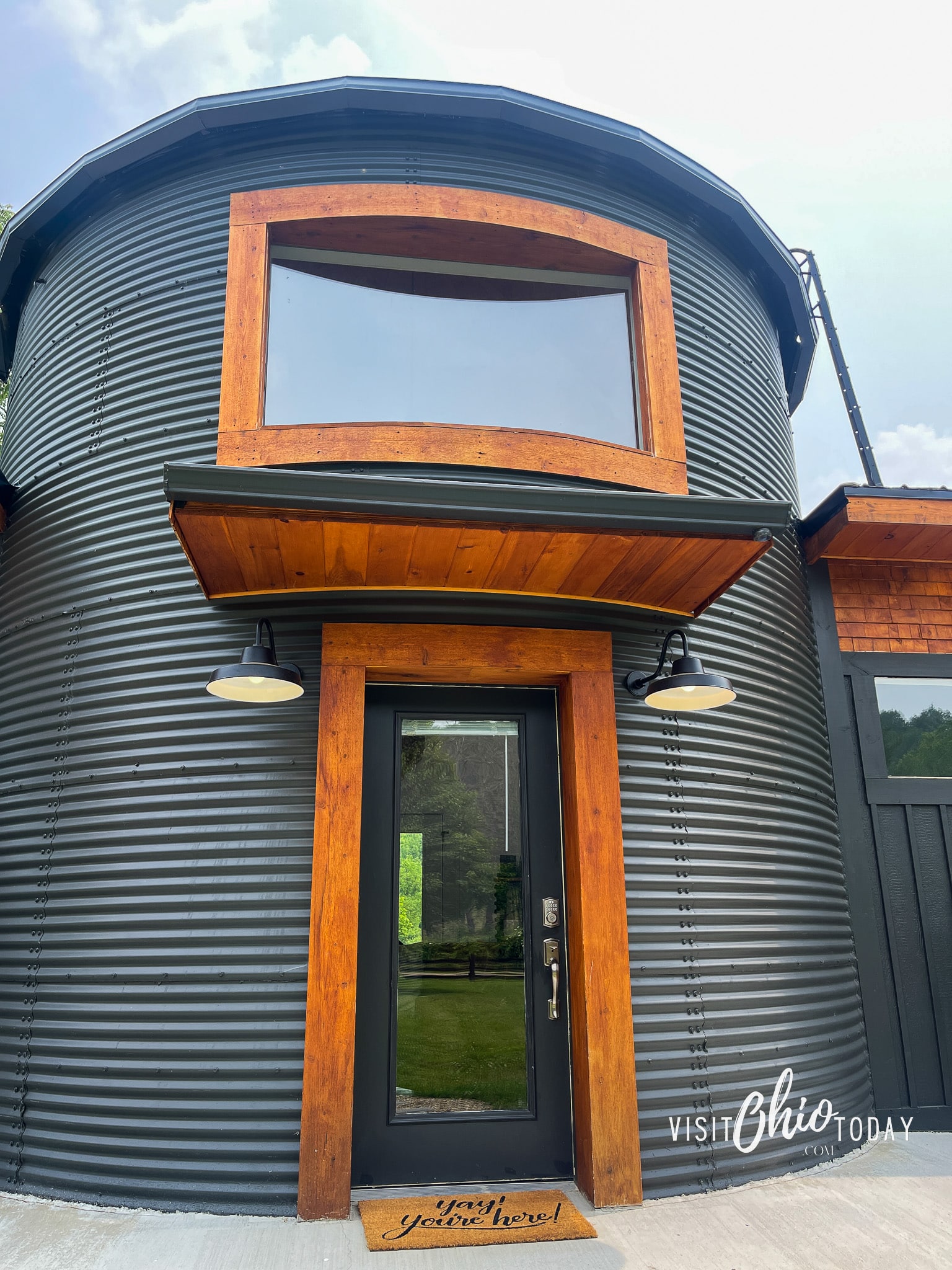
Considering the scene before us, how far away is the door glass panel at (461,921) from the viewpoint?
155 inches

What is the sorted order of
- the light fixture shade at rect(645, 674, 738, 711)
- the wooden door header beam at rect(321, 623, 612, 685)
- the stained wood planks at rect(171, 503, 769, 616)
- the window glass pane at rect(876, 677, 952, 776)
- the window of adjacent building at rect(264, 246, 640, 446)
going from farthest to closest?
the window glass pane at rect(876, 677, 952, 776)
the window of adjacent building at rect(264, 246, 640, 446)
the wooden door header beam at rect(321, 623, 612, 685)
the light fixture shade at rect(645, 674, 738, 711)
the stained wood planks at rect(171, 503, 769, 616)

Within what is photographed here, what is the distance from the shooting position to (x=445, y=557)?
3.87 m

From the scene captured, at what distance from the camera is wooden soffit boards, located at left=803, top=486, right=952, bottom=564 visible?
214 inches

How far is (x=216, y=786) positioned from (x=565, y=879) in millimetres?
1804

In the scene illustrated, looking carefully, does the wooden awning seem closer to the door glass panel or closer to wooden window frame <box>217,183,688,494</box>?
wooden window frame <box>217,183,688,494</box>

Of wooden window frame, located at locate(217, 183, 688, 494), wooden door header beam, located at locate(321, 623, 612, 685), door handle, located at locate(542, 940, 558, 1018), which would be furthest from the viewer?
wooden window frame, located at locate(217, 183, 688, 494)

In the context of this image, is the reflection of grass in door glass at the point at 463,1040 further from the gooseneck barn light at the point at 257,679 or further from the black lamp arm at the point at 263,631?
the black lamp arm at the point at 263,631

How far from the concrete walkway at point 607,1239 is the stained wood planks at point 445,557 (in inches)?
110

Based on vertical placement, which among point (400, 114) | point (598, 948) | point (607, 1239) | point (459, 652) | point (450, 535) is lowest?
point (607, 1239)

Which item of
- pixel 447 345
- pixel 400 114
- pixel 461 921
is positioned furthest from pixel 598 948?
pixel 400 114

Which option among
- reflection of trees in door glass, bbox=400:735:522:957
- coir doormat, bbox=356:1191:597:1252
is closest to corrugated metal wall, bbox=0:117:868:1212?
coir doormat, bbox=356:1191:597:1252

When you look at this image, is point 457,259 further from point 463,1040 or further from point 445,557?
point 463,1040

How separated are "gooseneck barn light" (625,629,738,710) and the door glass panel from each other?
79 cm

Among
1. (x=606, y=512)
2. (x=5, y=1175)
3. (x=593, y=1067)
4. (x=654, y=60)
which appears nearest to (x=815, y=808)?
(x=593, y=1067)
